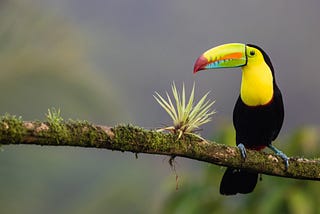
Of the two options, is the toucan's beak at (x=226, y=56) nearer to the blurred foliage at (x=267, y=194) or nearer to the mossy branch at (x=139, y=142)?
the mossy branch at (x=139, y=142)

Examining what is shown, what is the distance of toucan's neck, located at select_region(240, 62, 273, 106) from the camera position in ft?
15.3

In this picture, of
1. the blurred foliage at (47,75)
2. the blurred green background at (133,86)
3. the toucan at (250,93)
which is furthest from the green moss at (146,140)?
the blurred foliage at (47,75)

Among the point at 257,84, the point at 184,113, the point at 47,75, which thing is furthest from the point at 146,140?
the point at 47,75

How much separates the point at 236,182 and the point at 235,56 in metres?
0.66

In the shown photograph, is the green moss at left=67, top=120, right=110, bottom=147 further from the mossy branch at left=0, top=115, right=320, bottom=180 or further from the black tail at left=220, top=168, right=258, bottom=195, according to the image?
the black tail at left=220, top=168, right=258, bottom=195

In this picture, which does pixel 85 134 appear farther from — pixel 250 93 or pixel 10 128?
pixel 250 93

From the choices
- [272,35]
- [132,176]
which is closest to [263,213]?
[132,176]

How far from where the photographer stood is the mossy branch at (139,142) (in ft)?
11.2

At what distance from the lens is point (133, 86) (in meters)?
35.8

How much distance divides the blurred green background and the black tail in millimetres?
293

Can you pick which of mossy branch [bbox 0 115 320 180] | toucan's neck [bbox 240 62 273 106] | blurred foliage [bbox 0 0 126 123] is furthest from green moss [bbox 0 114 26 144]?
blurred foliage [bbox 0 0 126 123]

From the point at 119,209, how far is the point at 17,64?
7.24m

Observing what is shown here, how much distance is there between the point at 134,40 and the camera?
1515 inches

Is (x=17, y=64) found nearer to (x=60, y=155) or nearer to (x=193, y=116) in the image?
(x=60, y=155)
